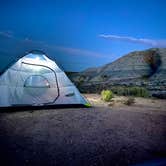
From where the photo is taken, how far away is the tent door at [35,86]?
7914 mm

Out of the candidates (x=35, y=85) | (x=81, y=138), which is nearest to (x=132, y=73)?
(x=35, y=85)

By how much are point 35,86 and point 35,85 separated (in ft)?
0.12

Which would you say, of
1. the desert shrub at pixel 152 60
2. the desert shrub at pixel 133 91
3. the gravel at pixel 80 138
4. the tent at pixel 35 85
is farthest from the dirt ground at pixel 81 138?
the desert shrub at pixel 152 60

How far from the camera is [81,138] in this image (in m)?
4.79

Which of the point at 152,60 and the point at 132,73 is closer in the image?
the point at 132,73

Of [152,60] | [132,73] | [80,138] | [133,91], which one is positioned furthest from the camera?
[152,60]

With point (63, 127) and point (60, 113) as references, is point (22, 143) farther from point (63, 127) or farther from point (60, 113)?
point (60, 113)

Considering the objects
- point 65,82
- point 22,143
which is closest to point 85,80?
point 65,82

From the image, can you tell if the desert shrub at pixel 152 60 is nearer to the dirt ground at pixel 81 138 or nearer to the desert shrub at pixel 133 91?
the desert shrub at pixel 133 91

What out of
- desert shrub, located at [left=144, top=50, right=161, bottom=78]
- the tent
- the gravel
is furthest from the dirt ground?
desert shrub, located at [left=144, top=50, right=161, bottom=78]

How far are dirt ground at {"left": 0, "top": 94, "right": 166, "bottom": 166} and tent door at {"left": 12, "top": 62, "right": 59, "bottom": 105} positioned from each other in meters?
0.98

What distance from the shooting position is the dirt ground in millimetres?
3752

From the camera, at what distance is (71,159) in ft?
12.3

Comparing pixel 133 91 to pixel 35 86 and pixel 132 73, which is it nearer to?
pixel 132 73
